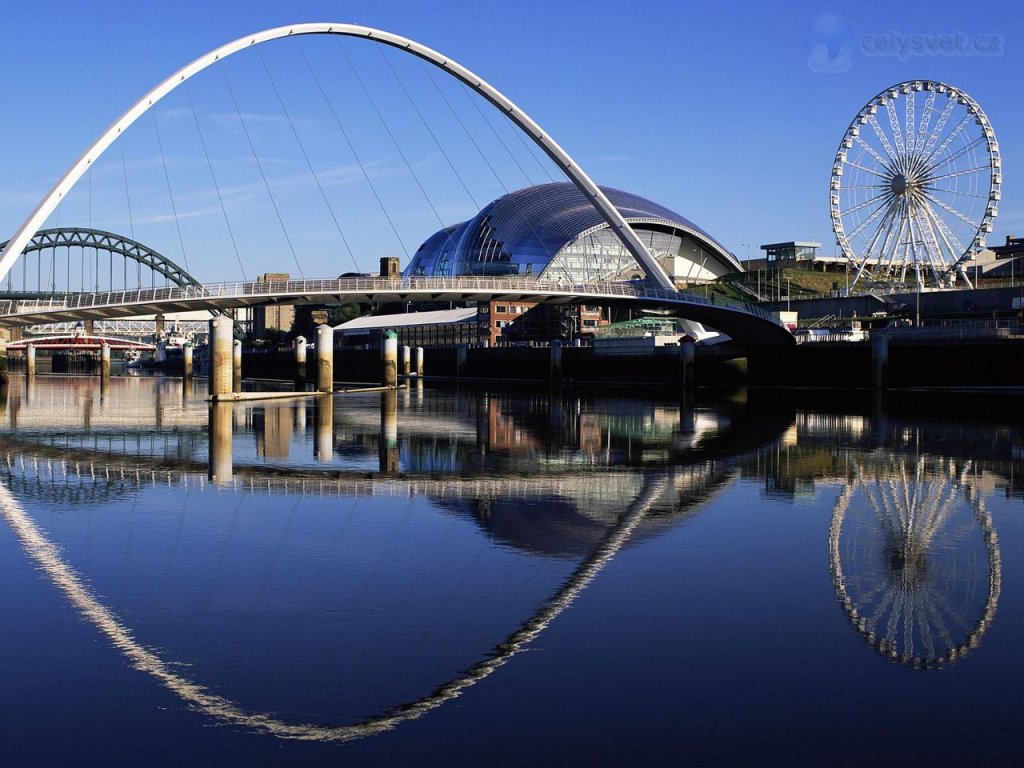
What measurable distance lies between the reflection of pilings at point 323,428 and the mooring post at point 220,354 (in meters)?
4.98

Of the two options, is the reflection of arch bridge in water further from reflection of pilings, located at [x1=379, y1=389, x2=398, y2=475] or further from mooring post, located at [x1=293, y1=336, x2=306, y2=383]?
mooring post, located at [x1=293, y1=336, x2=306, y2=383]

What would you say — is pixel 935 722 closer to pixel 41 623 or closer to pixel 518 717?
pixel 518 717

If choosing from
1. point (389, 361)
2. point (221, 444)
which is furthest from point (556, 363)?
point (221, 444)

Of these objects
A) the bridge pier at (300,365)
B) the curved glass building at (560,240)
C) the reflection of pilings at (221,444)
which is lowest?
the reflection of pilings at (221,444)

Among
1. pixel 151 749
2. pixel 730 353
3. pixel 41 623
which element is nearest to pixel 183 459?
pixel 41 623

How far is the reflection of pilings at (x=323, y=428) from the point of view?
33.5 meters

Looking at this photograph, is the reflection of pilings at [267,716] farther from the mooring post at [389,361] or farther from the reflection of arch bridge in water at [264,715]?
the mooring post at [389,361]

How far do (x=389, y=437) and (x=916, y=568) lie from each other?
995 inches

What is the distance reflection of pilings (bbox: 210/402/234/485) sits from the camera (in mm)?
28062

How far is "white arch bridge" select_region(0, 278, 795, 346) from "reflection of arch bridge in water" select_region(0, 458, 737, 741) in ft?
113

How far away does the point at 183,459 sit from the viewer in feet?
105

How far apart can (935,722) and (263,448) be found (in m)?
27.5

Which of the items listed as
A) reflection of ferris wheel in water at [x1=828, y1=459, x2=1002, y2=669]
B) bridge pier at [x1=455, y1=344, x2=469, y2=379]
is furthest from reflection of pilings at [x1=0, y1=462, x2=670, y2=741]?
bridge pier at [x1=455, y1=344, x2=469, y2=379]

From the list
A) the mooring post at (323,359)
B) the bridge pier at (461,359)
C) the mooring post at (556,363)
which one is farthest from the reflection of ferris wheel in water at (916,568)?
the bridge pier at (461,359)
